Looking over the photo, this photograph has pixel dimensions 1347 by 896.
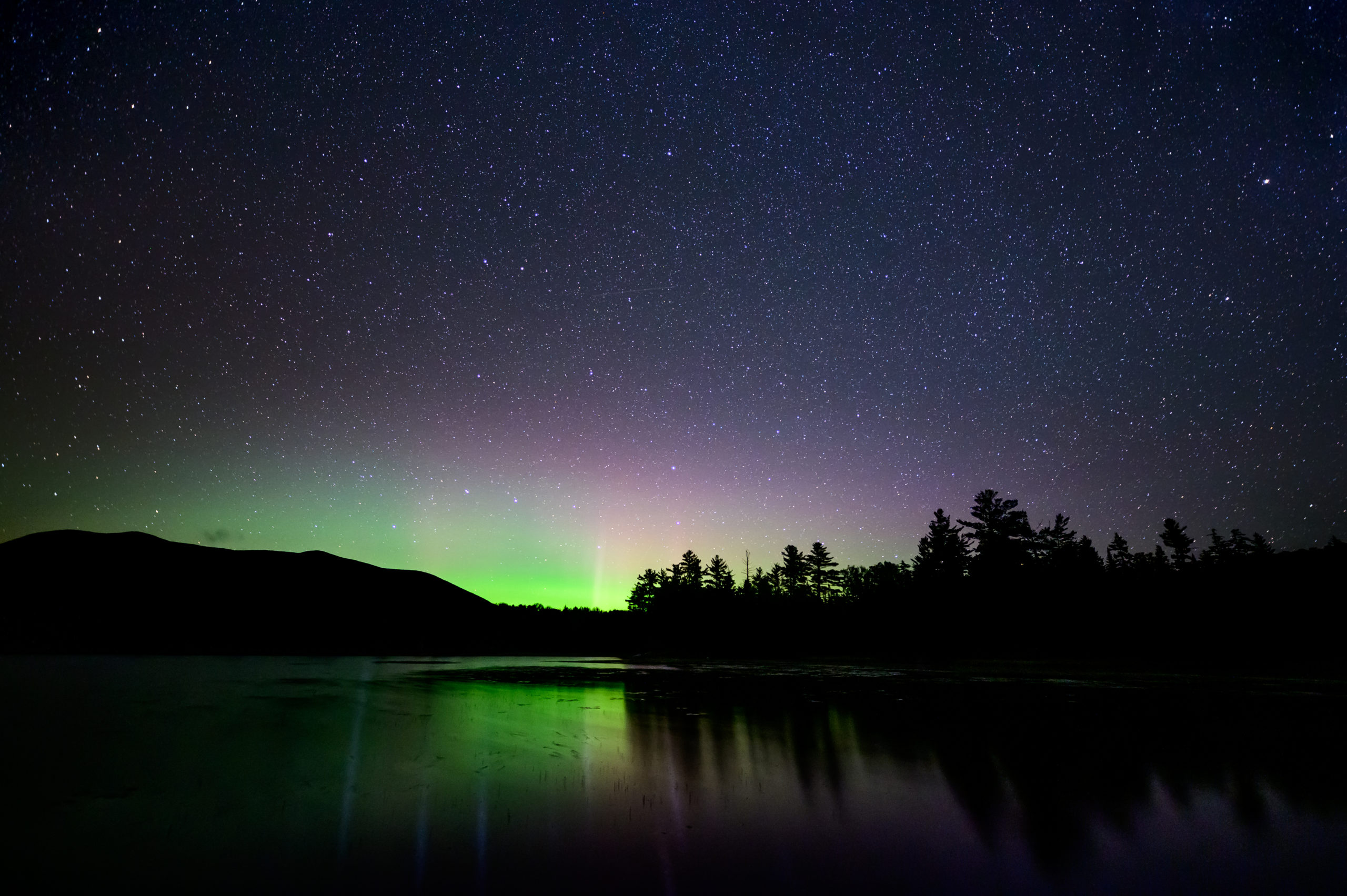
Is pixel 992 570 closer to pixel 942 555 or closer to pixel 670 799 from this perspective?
pixel 942 555

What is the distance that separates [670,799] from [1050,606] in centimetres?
5573

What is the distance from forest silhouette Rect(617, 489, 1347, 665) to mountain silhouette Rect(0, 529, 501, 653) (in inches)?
2548

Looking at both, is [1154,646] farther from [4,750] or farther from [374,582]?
[374,582]

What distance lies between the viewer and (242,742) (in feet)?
38.7

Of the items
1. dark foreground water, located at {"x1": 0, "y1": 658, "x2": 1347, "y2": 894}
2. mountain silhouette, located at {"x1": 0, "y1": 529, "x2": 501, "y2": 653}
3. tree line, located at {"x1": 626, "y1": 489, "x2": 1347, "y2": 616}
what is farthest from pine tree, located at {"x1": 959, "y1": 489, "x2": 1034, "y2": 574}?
mountain silhouette, located at {"x1": 0, "y1": 529, "x2": 501, "y2": 653}

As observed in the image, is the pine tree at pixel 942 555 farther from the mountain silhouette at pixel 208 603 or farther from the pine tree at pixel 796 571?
the mountain silhouette at pixel 208 603

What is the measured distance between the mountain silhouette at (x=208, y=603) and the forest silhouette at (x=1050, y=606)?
64.7 m

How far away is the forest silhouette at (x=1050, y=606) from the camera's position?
42.2m

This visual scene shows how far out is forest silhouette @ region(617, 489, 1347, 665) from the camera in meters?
42.2

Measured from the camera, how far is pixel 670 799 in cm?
803

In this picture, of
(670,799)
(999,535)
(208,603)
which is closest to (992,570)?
(999,535)

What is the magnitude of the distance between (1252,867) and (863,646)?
59.4m

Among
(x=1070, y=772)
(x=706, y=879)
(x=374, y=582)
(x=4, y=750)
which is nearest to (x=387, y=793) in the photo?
(x=706, y=879)

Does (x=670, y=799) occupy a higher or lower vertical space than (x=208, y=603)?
lower
